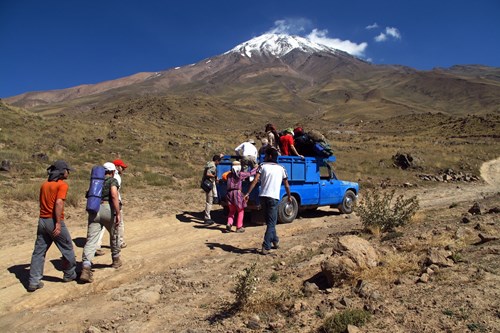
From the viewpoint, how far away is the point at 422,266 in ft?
17.1

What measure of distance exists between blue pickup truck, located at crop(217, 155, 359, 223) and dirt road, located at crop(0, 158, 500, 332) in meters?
0.56

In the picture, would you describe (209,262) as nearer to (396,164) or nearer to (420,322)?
(420,322)

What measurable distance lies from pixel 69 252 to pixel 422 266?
17.5 feet

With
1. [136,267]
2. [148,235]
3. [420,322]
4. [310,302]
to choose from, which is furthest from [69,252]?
[420,322]

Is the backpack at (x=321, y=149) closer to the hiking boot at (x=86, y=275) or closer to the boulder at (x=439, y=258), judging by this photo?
the boulder at (x=439, y=258)

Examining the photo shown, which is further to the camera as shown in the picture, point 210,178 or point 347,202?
point 347,202

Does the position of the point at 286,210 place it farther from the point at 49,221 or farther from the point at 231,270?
the point at 49,221

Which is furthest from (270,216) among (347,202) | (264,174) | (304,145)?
(347,202)

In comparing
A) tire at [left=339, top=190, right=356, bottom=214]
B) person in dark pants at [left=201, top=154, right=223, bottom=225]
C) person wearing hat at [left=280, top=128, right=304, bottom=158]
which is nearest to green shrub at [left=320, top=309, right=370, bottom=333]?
person in dark pants at [left=201, top=154, right=223, bottom=225]

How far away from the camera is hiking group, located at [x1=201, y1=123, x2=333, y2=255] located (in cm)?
764

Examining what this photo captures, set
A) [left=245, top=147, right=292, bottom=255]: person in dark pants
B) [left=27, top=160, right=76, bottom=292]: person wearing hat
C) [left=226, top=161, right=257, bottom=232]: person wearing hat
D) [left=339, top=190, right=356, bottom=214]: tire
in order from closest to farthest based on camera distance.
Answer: [left=27, top=160, right=76, bottom=292]: person wearing hat
[left=245, top=147, right=292, bottom=255]: person in dark pants
[left=226, top=161, right=257, bottom=232]: person wearing hat
[left=339, top=190, right=356, bottom=214]: tire

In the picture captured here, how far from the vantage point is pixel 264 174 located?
7742mm

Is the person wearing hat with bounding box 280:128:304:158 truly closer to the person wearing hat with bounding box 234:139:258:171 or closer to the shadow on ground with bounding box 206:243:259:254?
the person wearing hat with bounding box 234:139:258:171

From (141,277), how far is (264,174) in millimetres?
2971
